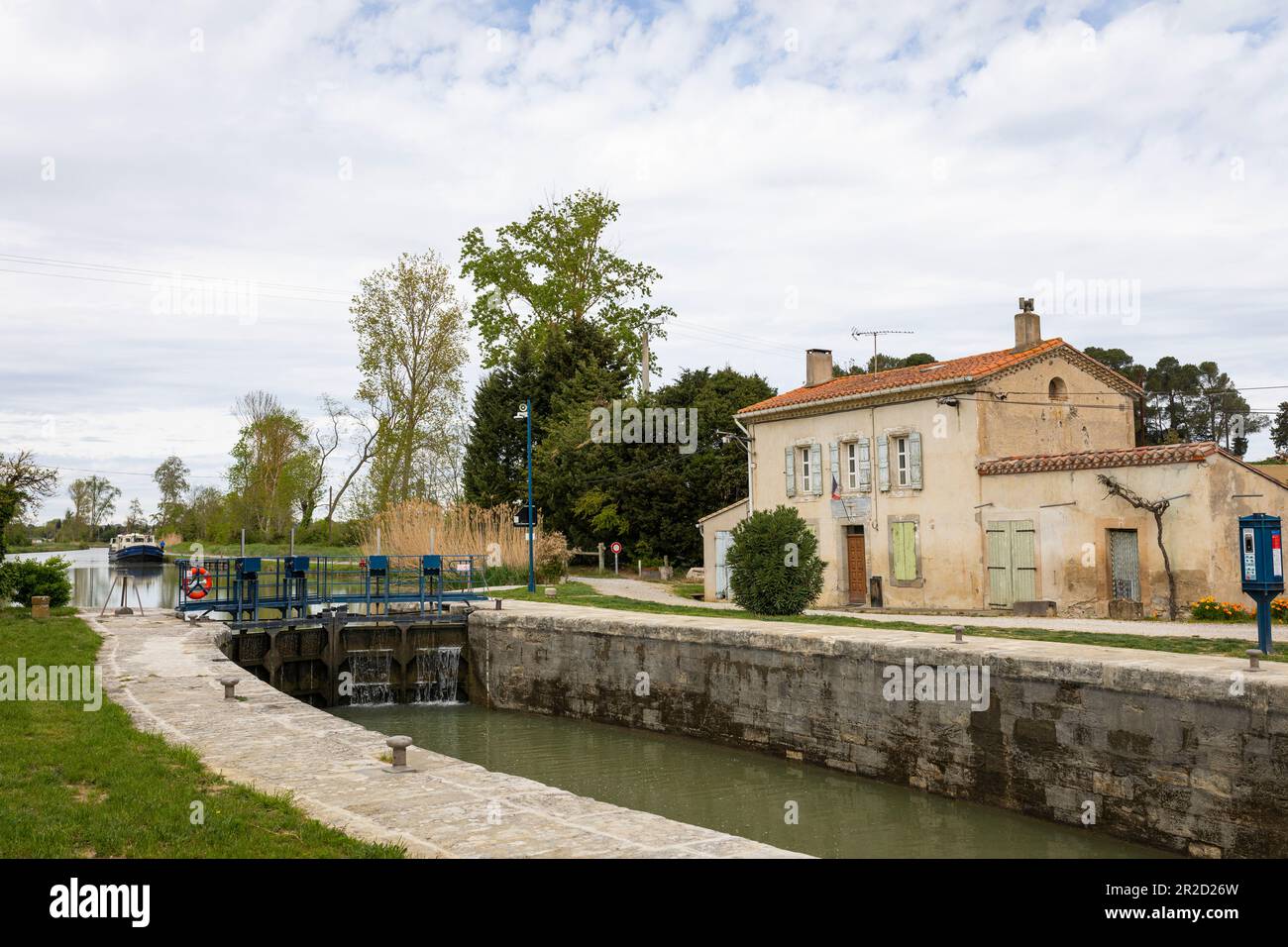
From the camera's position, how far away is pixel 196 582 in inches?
803

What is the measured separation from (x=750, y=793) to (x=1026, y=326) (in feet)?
53.8

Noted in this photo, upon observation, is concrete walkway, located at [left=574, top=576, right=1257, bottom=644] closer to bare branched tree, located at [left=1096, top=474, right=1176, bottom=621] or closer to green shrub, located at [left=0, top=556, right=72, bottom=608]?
bare branched tree, located at [left=1096, top=474, right=1176, bottom=621]

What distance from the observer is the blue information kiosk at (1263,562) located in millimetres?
11383

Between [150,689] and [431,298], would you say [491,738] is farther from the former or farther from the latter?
[431,298]

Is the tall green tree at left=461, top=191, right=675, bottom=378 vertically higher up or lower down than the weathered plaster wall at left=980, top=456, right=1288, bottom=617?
higher up

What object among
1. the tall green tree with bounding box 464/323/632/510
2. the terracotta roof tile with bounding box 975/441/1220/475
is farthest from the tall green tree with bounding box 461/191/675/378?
the terracotta roof tile with bounding box 975/441/1220/475

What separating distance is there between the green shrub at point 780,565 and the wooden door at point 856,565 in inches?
211

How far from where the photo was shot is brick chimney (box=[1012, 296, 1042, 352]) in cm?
2514

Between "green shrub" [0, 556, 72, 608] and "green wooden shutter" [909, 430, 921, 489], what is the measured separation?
19462 mm

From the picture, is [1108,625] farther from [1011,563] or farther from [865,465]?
[865,465]

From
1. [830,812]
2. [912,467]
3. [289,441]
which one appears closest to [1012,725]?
[830,812]

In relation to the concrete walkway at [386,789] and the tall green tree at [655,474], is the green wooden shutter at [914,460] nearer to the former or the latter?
the tall green tree at [655,474]

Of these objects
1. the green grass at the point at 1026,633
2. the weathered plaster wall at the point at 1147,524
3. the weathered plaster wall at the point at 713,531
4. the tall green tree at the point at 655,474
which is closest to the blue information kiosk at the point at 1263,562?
the green grass at the point at 1026,633
